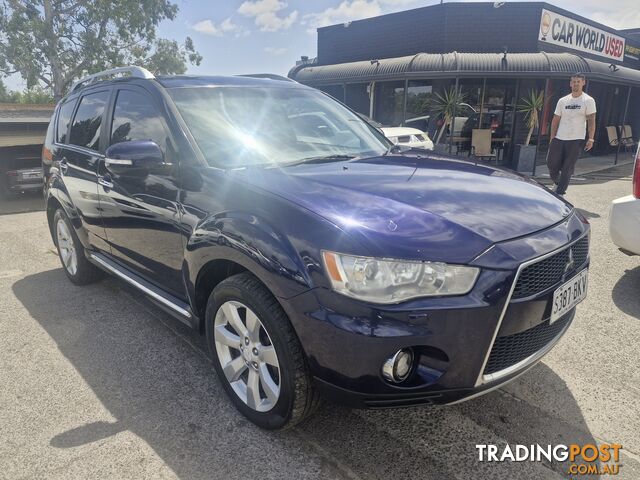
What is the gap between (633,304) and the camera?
3840 millimetres

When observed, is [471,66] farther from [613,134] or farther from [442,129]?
[613,134]

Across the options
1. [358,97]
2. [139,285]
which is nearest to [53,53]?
[358,97]

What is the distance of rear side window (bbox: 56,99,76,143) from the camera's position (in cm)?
434

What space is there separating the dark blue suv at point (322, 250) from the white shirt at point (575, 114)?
5129 millimetres

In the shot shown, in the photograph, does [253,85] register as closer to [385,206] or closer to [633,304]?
[385,206]

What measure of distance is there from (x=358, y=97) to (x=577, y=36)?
23.8 feet

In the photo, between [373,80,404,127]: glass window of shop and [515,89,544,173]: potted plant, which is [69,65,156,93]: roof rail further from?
[373,80,404,127]: glass window of shop

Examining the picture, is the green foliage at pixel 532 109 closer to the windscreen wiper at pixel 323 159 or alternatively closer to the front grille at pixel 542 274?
the windscreen wiper at pixel 323 159

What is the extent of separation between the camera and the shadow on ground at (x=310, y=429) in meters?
2.14

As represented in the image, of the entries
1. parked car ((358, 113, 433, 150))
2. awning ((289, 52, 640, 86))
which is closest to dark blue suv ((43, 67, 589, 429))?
parked car ((358, 113, 433, 150))

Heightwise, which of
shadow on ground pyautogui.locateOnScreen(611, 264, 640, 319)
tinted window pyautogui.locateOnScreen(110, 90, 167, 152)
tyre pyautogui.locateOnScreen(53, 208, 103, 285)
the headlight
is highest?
tinted window pyautogui.locateOnScreen(110, 90, 167, 152)

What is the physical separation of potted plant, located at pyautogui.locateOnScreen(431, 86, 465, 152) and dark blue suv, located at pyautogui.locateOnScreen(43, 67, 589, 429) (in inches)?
418

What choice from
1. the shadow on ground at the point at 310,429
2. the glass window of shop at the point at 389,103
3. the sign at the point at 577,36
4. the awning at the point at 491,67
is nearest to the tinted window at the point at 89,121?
the shadow on ground at the point at 310,429

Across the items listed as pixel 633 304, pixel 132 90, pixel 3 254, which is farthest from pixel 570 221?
pixel 3 254
